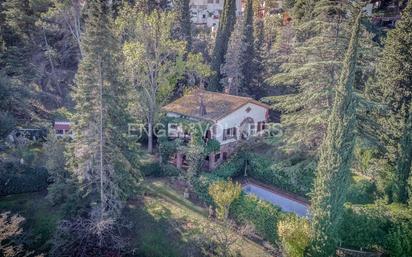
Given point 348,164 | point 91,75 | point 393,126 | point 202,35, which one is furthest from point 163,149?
point 202,35

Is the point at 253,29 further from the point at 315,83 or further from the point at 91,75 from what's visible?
the point at 91,75

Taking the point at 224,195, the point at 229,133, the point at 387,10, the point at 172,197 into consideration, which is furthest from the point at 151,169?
the point at 387,10

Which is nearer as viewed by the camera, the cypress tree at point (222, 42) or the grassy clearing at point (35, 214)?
the grassy clearing at point (35, 214)

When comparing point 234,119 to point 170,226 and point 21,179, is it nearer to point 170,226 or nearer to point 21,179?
point 170,226

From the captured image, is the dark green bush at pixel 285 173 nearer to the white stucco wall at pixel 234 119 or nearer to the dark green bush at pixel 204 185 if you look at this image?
the white stucco wall at pixel 234 119

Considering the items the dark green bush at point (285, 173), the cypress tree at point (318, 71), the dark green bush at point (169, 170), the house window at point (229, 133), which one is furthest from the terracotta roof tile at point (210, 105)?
the cypress tree at point (318, 71)

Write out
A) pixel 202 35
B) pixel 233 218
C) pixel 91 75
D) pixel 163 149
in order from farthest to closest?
pixel 202 35
pixel 163 149
pixel 233 218
pixel 91 75

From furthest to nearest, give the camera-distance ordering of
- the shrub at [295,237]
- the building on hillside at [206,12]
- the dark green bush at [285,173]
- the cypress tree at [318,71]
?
the building on hillside at [206,12] → the dark green bush at [285,173] → the cypress tree at [318,71] → the shrub at [295,237]
